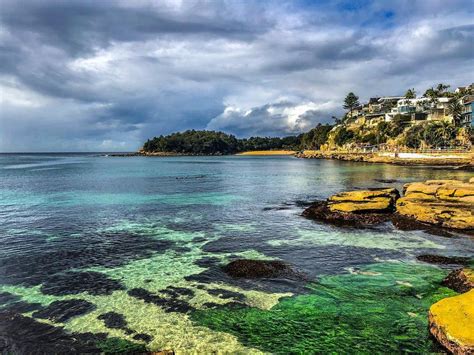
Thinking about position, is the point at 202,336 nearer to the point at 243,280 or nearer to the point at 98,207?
the point at 243,280

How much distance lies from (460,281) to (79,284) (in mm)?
17490

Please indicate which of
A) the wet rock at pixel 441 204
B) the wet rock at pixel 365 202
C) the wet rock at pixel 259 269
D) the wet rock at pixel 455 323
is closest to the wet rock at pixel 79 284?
the wet rock at pixel 259 269

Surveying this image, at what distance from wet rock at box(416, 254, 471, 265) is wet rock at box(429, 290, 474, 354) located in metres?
7.75

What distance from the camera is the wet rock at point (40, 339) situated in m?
11.3

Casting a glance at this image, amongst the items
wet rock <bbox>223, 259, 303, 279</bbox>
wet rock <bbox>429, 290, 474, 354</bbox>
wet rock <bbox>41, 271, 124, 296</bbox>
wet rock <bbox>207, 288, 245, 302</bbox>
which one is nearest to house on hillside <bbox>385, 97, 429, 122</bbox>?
wet rock <bbox>223, 259, 303, 279</bbox>

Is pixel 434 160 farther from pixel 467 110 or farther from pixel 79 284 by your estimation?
pixel 79 284

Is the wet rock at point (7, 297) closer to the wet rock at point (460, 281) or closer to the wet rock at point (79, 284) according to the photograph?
the wet rock at point (79, 284)

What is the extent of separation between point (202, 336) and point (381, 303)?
24.7 ft

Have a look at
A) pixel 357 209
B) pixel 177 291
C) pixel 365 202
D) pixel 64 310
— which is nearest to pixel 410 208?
pixel 365 202

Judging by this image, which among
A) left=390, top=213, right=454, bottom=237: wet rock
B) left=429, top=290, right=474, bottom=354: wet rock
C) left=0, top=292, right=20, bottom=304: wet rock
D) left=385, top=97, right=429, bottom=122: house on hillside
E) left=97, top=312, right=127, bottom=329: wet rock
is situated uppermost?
left=385, top=97, right=429, bottom=122: house on hillside

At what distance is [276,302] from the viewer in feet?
48.1

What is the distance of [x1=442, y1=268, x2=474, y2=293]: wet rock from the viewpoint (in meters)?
15.1

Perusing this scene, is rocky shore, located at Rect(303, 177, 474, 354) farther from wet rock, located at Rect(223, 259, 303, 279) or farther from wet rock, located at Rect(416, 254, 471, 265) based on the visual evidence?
wet rock, located at Rect(223, 259, 303, 279)

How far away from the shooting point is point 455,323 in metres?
10.9
